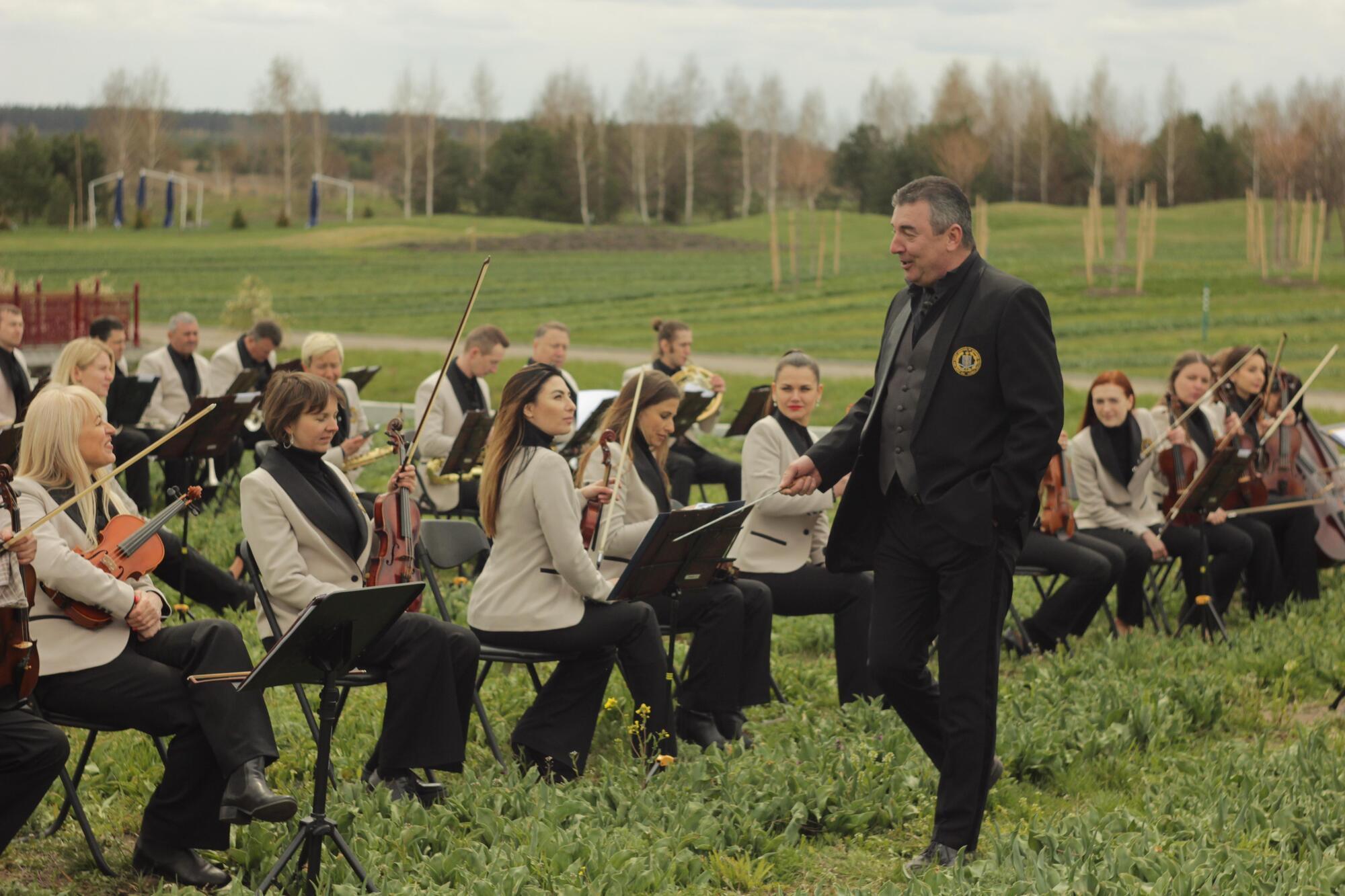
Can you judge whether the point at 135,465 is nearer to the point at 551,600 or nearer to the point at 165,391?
the point at 165,391

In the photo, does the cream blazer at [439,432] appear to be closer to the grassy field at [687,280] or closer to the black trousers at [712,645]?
the black trousers at [712,645]

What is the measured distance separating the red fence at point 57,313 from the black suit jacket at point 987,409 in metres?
Result: 17.7

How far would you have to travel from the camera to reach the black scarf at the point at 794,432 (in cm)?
688

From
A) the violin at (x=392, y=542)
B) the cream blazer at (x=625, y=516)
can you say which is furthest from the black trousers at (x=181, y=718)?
the cream blazer at (x=625, y=516)

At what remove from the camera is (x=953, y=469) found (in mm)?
4531

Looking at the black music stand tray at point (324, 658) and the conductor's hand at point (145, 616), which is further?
the conductor's hand at point (145, 616)

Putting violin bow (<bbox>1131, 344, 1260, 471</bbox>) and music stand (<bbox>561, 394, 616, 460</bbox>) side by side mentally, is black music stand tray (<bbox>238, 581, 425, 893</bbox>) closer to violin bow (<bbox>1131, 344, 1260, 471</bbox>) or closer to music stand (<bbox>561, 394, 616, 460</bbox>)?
music stand (<bbox>561, 394, 616, 460</bbox>)

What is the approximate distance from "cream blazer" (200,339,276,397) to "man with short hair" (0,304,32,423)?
135 centimetres

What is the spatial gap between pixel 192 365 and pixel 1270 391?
7.69m

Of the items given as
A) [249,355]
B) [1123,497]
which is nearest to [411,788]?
[1123,497]

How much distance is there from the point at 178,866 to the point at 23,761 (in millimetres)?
611

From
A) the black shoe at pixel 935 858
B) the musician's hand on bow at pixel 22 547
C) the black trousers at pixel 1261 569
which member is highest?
the musician's hand on bow at pixel 22 547

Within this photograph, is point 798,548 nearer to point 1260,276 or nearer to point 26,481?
point 26,481

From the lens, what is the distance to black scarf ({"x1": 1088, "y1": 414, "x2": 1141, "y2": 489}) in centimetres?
822
